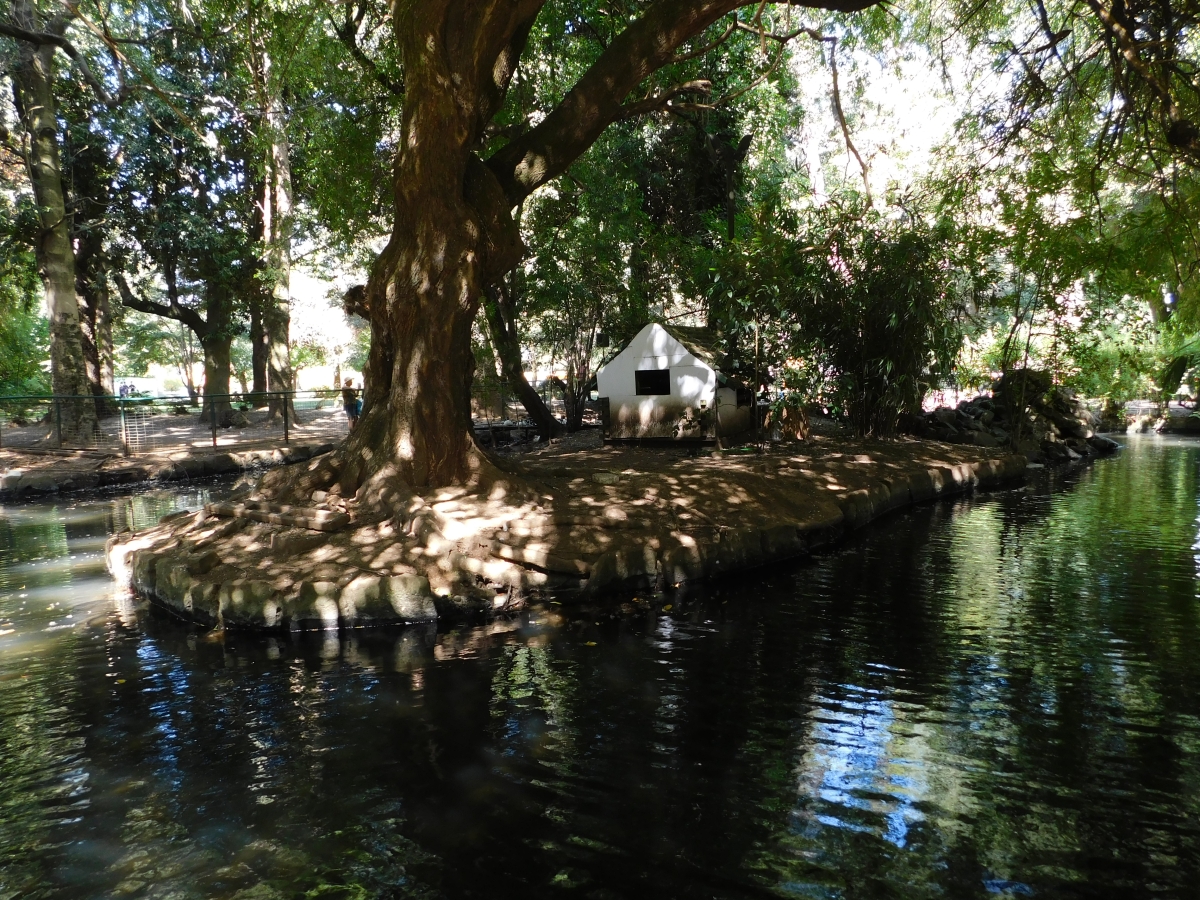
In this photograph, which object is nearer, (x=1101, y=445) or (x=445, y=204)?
(x=445, y=204)

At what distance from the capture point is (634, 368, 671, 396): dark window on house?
703 inches

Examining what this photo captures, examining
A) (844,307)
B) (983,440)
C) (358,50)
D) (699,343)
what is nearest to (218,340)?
(358,50)

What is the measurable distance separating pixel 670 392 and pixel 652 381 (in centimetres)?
57

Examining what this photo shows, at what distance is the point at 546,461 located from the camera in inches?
585

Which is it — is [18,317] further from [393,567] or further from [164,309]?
[393,567]

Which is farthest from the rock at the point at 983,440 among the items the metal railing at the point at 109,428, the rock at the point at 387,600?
the metal railing at the point at 109,428

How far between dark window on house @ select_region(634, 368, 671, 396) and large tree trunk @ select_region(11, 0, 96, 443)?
12531 millimetres

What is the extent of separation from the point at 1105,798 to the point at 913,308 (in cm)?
1258

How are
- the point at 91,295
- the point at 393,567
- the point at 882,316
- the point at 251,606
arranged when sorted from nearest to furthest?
1. the point at 251,606
2. the point at 393,567
3. the point at 882,316
4. the point at 91,295

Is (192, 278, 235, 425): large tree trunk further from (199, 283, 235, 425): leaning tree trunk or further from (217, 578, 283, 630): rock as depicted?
(217, 578, 283, 630): rock

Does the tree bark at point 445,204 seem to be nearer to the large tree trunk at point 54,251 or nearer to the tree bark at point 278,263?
the tree bark at point 278,263

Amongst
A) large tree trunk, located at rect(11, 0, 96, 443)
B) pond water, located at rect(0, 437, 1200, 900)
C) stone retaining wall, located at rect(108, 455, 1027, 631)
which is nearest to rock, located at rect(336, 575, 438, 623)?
stone retaining wall, located at rect(108, 455, 1027, 631)

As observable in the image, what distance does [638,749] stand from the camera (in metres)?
4.97

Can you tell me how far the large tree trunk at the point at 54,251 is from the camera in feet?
59.6
